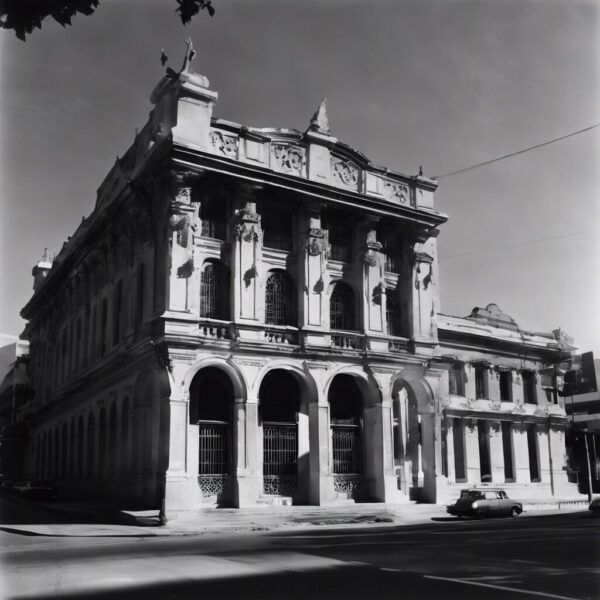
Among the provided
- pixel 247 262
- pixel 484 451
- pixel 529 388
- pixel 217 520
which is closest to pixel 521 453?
pixel 484 451

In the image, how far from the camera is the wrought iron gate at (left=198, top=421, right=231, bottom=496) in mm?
28125

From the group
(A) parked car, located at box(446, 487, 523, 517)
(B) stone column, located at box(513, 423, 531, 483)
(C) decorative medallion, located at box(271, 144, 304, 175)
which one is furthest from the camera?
(B) stone column, located at box(513, 423, 531, 483)

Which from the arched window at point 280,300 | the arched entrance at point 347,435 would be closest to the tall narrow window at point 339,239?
the arched window at point 280,300

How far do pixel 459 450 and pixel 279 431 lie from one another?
13883 mm

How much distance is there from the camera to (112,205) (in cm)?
3353

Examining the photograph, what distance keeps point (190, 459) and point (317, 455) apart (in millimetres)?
5354

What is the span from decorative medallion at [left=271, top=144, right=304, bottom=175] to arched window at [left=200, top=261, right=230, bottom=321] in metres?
5.50

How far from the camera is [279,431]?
99.9ft

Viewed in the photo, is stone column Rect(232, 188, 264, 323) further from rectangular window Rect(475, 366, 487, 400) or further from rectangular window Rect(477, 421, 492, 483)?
rectangular window Rect(477, 421, 492, 483)

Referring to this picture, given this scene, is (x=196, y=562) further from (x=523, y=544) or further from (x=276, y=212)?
(x=276, y=212)

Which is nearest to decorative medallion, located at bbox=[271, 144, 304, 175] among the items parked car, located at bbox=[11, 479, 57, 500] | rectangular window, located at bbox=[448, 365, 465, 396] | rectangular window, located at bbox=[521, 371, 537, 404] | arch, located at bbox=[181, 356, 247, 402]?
arch, located at bbox=[181, 356, 247, 402]

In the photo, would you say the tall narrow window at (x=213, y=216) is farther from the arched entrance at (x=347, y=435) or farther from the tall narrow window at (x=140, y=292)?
the arched entrance at (x=347, y=435)

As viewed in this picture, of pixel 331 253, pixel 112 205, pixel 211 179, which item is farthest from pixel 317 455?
pixel 112 205

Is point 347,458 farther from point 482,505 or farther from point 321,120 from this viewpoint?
point 321,120
